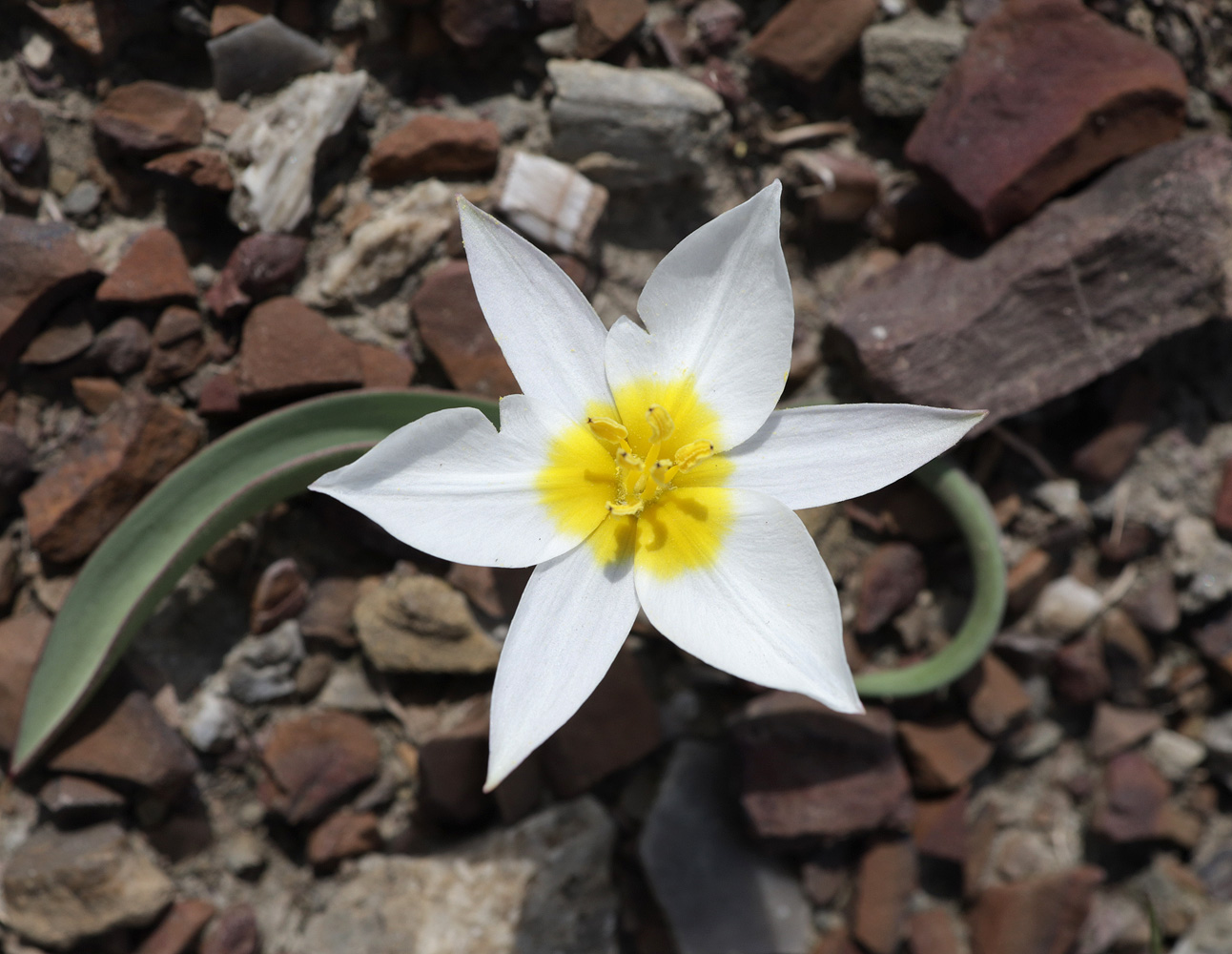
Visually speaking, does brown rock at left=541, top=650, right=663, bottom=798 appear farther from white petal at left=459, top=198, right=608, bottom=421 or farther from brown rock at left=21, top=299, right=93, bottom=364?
brown rock at left=21, top=299, right=93, bottom=364

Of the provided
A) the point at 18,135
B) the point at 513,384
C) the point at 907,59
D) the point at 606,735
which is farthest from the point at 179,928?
the point at 907,59

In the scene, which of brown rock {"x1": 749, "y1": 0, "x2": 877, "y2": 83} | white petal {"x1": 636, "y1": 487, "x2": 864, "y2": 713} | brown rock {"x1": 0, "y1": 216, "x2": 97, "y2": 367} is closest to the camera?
white petal {"x1": 636, "y1": 487, "x2": 864, "y2": 713}

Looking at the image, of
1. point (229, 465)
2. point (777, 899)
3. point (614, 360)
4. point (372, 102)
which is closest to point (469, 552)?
point (614, 360)

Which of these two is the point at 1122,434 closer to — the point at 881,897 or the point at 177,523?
the point at 881,897

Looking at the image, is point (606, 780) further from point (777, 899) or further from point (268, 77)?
point (268, 77)

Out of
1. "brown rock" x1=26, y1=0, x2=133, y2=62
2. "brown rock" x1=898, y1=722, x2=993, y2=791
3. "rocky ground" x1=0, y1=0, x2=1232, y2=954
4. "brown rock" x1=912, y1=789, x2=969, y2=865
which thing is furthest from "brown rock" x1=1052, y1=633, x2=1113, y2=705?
"brown rock" x1=26, y1=0, x2=133, y2=62

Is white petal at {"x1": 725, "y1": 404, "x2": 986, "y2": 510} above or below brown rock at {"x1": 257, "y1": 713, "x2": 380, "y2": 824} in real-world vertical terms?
above
